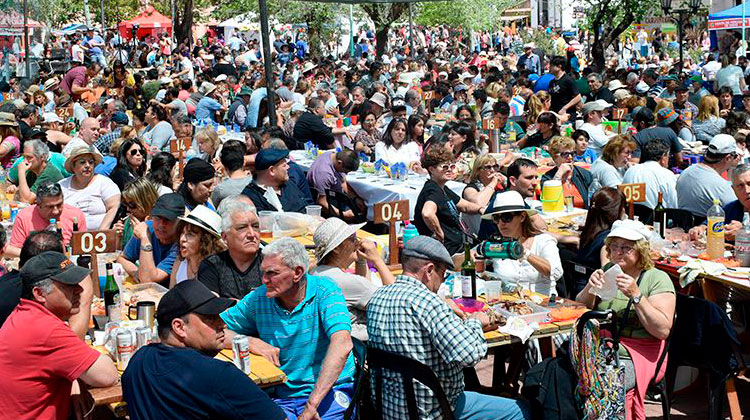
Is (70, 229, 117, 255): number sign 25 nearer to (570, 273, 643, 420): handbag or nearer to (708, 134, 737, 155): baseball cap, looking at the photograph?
(570, 273, 643, 420): handbag

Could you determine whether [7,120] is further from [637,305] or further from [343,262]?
[637,305]

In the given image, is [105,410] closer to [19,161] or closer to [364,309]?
[364,309]

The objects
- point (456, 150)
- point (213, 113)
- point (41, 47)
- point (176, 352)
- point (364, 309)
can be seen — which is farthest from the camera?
point (41, 47)

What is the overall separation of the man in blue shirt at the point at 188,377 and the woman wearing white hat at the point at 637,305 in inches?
84.1

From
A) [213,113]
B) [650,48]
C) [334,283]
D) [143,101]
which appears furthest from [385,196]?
[650,48]

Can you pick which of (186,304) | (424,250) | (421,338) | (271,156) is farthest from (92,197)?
(186,304)

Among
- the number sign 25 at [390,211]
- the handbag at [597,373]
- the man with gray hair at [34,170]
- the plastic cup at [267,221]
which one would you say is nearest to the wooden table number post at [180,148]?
the man with gray hair at [34,170]

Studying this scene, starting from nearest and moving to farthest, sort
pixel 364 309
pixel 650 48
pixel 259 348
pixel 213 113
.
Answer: pixel 259 348 → pixel 364 309 → pixel 213 113 → pixel 650 48

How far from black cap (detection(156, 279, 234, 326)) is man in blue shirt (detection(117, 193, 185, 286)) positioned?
254 centimetres

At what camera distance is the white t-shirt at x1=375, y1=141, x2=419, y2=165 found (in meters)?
11.6

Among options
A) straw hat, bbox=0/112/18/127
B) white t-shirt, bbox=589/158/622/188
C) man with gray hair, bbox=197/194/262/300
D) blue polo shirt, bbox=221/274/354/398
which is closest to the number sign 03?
white t-shirt, bbox=589/158/622/188

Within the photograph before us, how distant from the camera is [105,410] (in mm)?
4898

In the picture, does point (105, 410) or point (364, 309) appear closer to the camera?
point (105, 410)

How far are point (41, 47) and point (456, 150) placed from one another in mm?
29543
